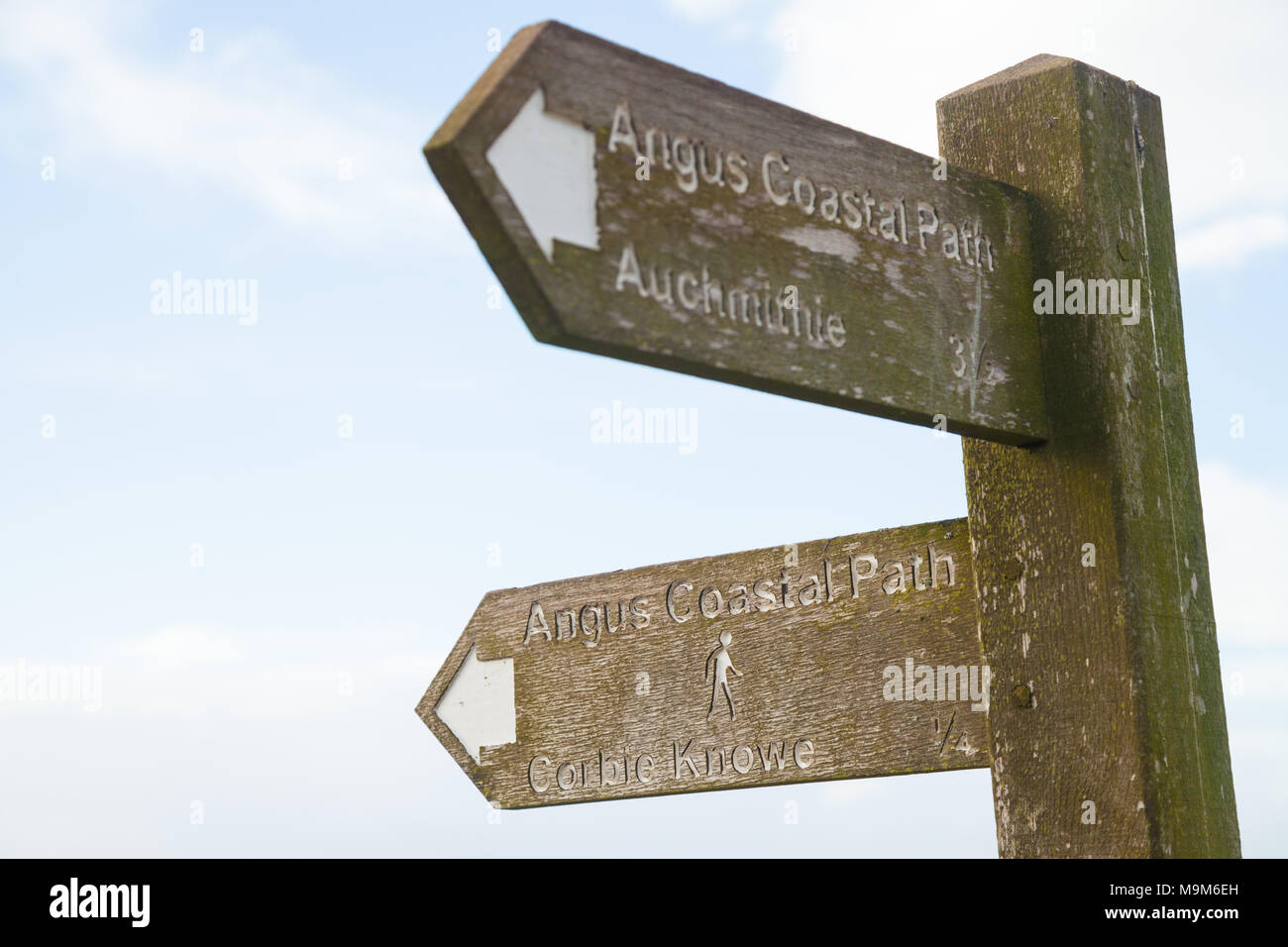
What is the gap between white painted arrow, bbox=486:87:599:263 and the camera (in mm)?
1376

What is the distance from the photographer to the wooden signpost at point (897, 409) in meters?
1.48

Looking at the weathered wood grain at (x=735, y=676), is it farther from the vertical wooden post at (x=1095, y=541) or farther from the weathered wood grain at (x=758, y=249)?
the weathered wood grain at (x=758, y=249)

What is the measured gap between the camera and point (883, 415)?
1.76 meters

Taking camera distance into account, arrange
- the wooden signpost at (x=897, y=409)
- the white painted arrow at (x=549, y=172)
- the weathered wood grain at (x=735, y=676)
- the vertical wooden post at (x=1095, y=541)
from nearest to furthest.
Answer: the white painted arrow at (x=549, y=172) < the wooden signpost at (x=897, y=409) < the vertical wooden post at (x=1095, y=541) < the weathered wood grain at (x=735, y=676)

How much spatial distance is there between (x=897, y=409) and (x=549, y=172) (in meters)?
0.58

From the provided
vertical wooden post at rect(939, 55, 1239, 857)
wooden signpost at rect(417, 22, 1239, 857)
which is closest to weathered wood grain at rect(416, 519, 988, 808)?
wooden signpost at rect(417, 22, 1239, 857)

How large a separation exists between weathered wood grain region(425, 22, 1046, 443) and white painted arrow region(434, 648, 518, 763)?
1.09 meters

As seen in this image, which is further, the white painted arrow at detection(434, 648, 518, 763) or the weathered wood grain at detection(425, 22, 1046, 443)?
the white painted arrow at detection(434, 648, 518, 763)

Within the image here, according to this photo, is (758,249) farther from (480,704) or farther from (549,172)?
(480,704)

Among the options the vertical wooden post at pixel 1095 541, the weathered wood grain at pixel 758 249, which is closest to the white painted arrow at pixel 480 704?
the vertical wooden post at pixel 1095 541

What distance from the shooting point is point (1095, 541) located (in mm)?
1937

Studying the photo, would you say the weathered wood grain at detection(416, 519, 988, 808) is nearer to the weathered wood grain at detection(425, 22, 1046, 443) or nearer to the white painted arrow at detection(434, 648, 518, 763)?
the white painted arrow at detection(434, 648, 518, 763)

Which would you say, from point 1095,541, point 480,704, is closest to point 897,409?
point 1095,541
